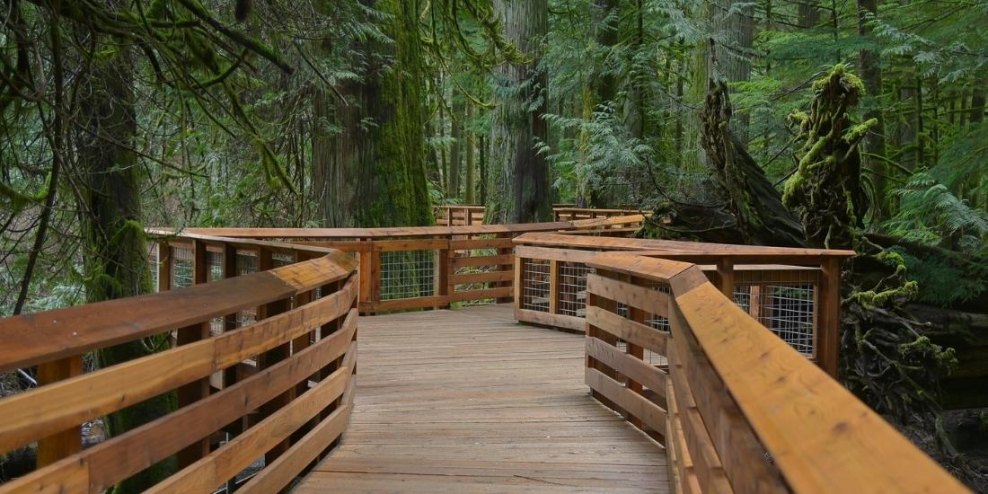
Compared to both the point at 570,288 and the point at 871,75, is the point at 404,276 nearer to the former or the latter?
the point at 570,288

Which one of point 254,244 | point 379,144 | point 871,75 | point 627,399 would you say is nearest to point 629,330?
point 627,399

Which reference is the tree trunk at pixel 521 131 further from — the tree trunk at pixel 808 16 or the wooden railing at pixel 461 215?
the tree trunk at pixel 808 16

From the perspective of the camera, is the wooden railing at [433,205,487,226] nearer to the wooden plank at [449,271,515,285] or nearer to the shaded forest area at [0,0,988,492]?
the shaded forest area at [0,0,988,492]

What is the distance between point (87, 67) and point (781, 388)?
4107 mm

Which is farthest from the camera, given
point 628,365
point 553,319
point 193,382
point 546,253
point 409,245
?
point 409,245

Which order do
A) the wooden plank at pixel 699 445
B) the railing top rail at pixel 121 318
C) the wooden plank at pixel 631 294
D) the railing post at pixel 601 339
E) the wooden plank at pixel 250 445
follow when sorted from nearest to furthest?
the railing top rail at pixel 121 318 → the wooden plank at pixel 699 445 → the wooden plank at pixel 250 445 → the wooden plank at pixel 631 294 → the railing post at pixel 601 339

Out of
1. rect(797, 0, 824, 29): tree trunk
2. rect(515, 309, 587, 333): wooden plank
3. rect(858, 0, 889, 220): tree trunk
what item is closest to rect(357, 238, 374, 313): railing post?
rect(515, 309, 587, 333): wooden plank

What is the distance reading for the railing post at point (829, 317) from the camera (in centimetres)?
618

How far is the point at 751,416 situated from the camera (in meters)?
1.66

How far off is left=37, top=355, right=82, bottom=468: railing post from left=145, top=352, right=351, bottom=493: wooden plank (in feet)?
1.51

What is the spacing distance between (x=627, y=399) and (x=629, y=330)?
491 millimetres

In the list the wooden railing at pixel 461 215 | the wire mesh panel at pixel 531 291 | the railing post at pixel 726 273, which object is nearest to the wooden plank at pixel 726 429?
the railing post at pixel 726 273

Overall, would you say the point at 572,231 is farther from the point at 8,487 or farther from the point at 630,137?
the point at 8,487

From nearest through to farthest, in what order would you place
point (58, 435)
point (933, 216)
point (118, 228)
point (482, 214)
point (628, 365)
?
point (58, 435)
point (628, 365)
point (118, 228)
point (933, 216)
point (482, 214)
